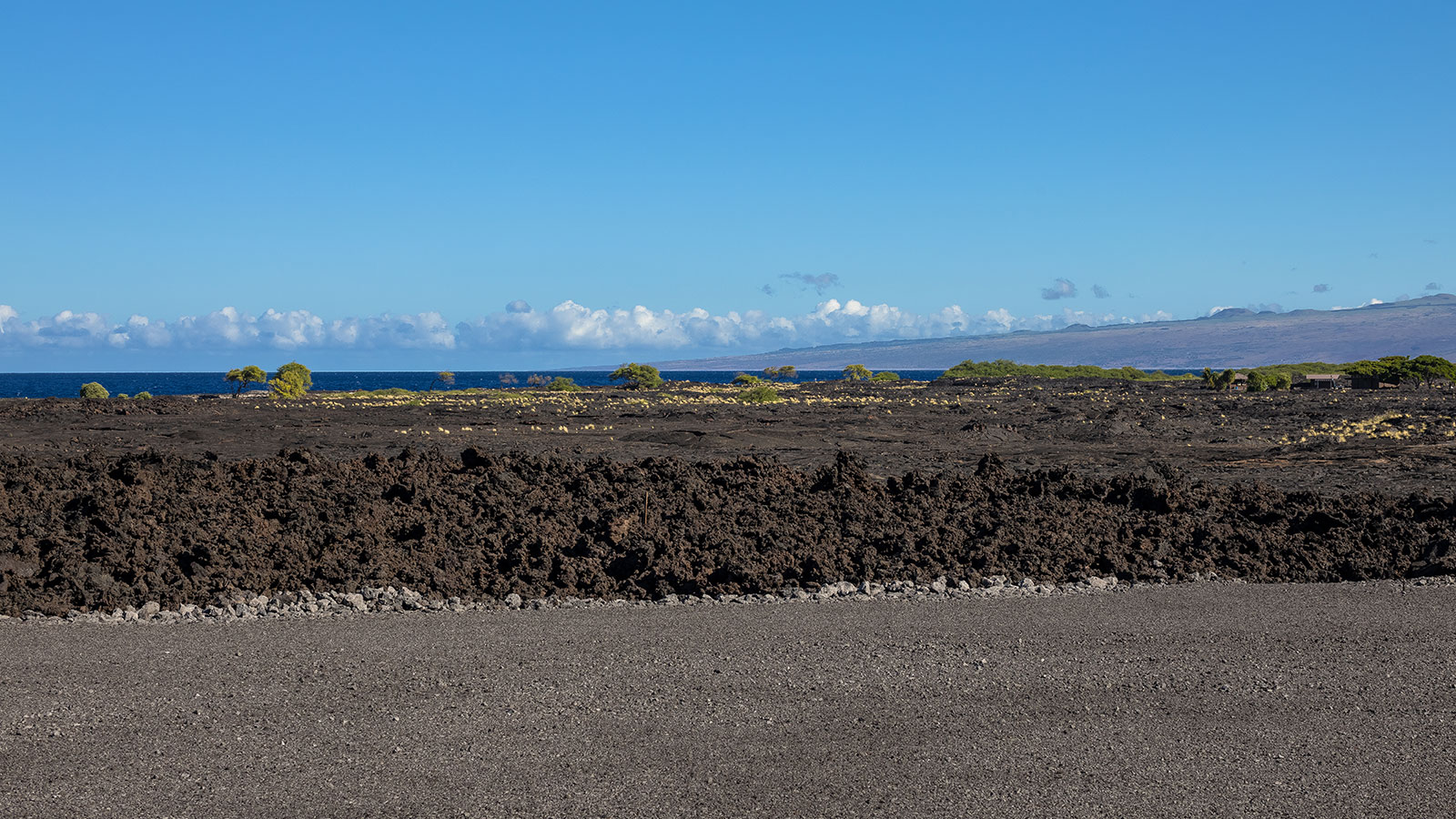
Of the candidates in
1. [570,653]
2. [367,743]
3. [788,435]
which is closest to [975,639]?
[570,653]

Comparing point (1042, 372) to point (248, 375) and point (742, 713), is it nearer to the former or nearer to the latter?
point (248, 375)

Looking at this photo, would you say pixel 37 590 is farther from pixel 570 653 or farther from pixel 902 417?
pixel 902 417

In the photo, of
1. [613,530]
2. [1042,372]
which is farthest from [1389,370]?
[613,530]

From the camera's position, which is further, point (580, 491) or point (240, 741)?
point (580, 491)

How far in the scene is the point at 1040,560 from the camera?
9648mm

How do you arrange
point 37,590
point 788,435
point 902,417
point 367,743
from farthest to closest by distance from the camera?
point 902,417, point 788,435, point 37,590, point 367,743

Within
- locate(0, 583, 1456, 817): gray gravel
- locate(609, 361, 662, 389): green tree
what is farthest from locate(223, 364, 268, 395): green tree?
locate(0, 583, 1456, 817): gray gravel

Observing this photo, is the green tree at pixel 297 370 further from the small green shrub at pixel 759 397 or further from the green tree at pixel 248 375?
the small green shrub at pixel 759 397

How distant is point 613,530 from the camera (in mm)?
9836

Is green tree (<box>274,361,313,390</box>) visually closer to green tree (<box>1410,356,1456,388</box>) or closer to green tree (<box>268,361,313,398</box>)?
green tree (<box>268,361,313,398</box>)

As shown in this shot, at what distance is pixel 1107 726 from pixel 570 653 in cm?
313

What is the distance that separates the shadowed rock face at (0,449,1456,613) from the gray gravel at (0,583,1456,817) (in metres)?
0.91

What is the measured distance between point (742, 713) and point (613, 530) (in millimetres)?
4202

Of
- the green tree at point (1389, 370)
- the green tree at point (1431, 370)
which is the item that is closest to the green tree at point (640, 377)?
the green tree at point (1389, 370)
